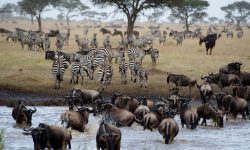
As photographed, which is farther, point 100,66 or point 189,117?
point 100,66

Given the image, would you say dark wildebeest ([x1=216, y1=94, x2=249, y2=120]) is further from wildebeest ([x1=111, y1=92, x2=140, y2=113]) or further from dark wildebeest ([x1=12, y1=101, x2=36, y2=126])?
dark wildebeest ([x1=12, y1=101, x2=36, y2=126])

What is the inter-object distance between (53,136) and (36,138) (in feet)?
1.70

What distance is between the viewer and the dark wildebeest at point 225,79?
23.9m

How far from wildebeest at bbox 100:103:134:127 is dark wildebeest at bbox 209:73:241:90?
26.5 ft

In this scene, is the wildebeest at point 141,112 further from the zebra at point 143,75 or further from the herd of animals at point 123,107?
the zebra at point 143,75

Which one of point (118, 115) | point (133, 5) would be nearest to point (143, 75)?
point (118, 115)

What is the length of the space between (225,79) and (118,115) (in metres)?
8.75

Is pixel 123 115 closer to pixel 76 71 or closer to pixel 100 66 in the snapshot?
pixel 76 71

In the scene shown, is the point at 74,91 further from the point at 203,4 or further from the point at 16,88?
the point at 203,4

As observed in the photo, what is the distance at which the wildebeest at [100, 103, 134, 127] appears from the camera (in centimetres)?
1670

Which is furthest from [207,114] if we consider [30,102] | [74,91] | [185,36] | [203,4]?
[203,4]

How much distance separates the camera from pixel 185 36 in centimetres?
5816

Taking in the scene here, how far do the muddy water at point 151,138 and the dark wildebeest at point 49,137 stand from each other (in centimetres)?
59

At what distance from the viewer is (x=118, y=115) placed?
16.8m
